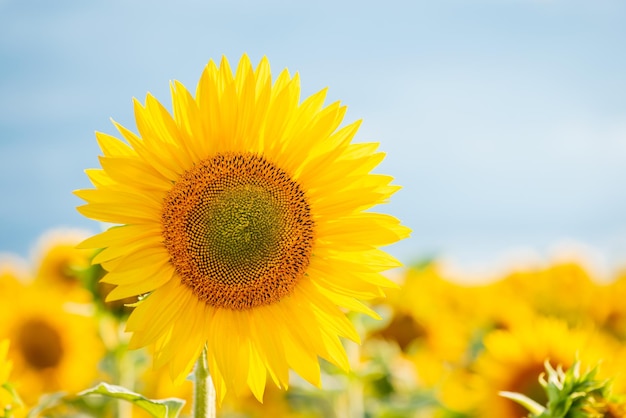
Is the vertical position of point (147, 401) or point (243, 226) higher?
point (243, 226)

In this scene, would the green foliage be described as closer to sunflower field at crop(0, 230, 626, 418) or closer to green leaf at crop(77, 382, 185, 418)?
sunflower field at crop(0, 230, 626, 418)

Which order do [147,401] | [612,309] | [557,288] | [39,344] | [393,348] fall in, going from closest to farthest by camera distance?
1. [147,401]
2. [39,344]
3. [393,348]
4. [612,309]
5. [557,288]

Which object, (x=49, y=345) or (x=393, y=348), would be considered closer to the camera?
(x=49, y=345)

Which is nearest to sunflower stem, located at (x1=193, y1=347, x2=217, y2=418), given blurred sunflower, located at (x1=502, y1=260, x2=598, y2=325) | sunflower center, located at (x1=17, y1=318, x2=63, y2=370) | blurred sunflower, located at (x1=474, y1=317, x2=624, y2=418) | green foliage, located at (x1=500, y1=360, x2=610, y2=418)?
green foliage, located at (x1=500, y1=360, x2=610, y2=418)

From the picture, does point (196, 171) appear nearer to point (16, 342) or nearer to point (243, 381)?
point (243, 381)

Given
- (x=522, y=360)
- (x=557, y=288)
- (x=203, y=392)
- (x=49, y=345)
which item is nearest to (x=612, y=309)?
(x=557, y=288)

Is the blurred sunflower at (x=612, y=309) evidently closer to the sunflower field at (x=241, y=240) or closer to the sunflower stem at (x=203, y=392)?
the sunflower field at (x=241, y=240)

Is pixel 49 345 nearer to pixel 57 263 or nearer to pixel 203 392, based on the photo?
pixel 57 263
